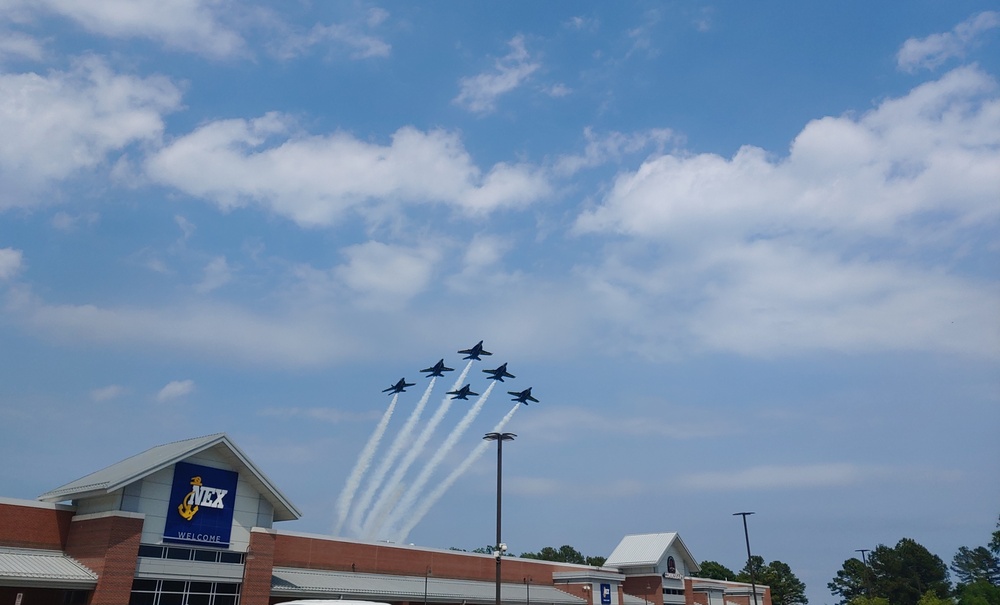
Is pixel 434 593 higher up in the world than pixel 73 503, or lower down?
lower down

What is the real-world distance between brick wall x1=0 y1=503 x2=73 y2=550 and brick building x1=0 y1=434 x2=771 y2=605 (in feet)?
0.14

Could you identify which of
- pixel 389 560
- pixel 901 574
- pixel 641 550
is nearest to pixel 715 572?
pixel 901 574

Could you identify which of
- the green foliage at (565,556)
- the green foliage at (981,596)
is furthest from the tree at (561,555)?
the green foliage at (981,596)

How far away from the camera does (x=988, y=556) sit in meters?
159

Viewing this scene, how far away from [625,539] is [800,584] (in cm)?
8550

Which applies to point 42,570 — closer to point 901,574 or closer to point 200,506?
point 200,506

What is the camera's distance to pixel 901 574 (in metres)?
138

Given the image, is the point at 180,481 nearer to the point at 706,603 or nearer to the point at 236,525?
the point at 236,525

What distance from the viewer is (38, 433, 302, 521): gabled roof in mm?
32812

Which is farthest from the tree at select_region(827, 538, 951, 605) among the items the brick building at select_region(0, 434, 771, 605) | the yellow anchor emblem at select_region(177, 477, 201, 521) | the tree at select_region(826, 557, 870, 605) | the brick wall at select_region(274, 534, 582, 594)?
the yellow anchor emblem at select_region(177, 477, 201, 521)

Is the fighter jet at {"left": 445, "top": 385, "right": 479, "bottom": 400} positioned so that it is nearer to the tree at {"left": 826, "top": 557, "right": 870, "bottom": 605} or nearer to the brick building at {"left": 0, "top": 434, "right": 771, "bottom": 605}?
the brick building at {"left": 0, "top": 434, "right": 771, "bottom": 605}

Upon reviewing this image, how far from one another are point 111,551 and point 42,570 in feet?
8.25

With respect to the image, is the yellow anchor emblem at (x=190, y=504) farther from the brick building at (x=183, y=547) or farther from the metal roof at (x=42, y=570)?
the metal roof at (x=42, y=570)

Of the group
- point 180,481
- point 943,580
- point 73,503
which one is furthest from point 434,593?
point 943,580
